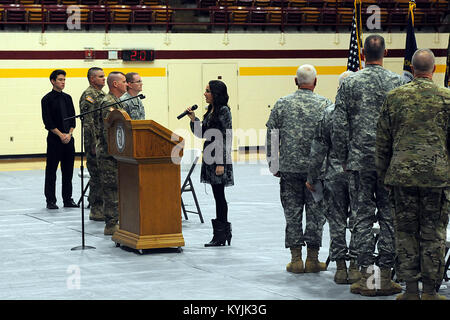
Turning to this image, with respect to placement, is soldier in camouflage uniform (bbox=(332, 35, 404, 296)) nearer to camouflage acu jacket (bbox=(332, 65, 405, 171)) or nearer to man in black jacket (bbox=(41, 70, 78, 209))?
camouflage acu jacket (bbox=(332, 65, 405, 171))

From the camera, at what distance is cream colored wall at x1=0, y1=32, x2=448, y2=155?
18.9 meters

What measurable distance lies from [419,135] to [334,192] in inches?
44.2

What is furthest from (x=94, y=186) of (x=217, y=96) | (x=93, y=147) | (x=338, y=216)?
(x=338, y=216)

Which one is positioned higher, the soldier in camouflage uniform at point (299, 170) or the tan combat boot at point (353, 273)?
the soldier in camouflage uniform at point (299, 170)

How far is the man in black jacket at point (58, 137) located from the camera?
10562mm

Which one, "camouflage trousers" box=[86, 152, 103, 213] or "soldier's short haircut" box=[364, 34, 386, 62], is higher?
"soldier's short haircut" box=[364, 34, 386, 62]

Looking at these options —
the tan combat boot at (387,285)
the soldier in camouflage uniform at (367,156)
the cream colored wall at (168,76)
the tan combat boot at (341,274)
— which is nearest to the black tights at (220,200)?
the tan combat boot at (341,274)

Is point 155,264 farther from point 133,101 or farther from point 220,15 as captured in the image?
point 220,15

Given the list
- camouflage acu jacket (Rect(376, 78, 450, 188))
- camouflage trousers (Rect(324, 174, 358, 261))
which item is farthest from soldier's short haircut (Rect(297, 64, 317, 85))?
camouflage acu jacket (Rect(376, 78, 450, 188))

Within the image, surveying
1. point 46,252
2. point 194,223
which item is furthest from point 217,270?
point 194,223

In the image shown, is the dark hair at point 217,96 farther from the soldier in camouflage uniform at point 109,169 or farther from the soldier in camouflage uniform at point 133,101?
the soldier in camouflage uniform at point 109,169

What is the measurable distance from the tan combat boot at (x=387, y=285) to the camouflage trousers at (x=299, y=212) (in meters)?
0.92

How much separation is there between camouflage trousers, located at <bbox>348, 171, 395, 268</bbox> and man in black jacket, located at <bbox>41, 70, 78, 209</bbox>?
19.9 feet

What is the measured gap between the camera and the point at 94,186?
9438 mm
